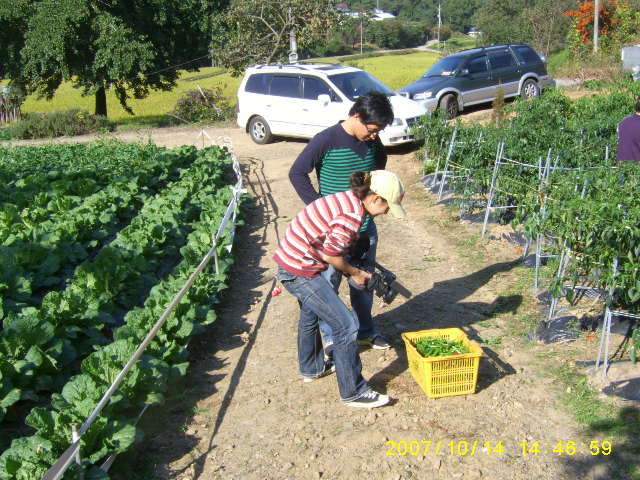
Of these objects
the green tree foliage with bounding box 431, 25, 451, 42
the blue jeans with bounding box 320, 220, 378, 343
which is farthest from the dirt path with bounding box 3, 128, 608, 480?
the green tree foliage with bounding box 431, 25, 451, 42

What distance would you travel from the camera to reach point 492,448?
13.3 ft

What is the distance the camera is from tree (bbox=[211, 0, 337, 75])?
835 inches

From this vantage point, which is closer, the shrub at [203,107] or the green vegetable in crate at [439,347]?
the green vegetable in crate at [439,347]

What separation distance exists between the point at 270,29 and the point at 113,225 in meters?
14.7

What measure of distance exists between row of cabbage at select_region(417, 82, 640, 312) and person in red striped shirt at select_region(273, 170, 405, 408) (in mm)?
1629

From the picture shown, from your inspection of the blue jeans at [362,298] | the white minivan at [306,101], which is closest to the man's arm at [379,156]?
the blue jeans at [362,298]

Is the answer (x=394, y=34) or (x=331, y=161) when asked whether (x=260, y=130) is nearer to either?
(x=331, y=161)

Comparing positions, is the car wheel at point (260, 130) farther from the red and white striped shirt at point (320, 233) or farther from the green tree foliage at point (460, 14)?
the green tree foliage at point (460, 14)

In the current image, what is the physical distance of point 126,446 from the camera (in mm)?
3811

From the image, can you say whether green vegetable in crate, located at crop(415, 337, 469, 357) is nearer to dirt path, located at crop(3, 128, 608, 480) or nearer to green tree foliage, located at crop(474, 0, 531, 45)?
dirt path, located at crop(3, 128, 608, 480)

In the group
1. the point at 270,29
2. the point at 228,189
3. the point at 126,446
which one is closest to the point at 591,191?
the point at 126,446

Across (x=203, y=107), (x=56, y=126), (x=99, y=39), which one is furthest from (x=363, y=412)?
(x=99, y=39)

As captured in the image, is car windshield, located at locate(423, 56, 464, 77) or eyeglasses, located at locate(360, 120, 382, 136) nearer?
eyeglasses, located at locate(360, 120, 382, 136)

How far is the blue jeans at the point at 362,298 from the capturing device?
484cm
